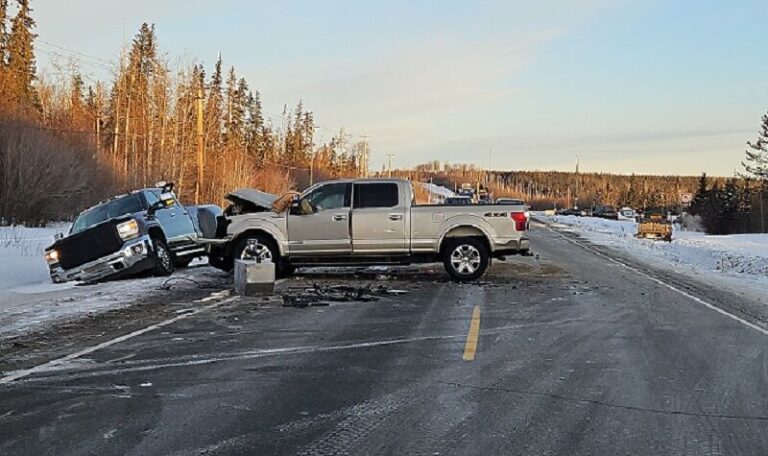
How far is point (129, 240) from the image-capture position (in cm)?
1487

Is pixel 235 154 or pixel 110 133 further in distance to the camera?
pixel 235 154

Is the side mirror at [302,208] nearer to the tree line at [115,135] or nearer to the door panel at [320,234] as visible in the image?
the door panel at [320,234]

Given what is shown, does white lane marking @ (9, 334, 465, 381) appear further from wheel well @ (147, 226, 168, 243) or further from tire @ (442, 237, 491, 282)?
wheel well @ (147, 226, 168, 243)

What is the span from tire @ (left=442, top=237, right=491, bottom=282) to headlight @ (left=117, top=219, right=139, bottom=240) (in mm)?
6197

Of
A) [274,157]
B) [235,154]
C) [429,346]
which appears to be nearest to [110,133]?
[235,154]

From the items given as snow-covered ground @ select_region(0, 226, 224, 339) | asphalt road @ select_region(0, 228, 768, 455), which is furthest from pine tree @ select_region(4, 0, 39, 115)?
asphalt road @ select_region(0, 228, 768, 455)

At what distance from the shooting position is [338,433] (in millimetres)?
5234

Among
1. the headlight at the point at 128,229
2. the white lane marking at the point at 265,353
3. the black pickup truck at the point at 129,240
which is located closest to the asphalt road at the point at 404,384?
the white lane marking at the point at 265,353

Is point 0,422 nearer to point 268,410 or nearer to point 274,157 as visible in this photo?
point 268,410

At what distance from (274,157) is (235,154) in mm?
29923

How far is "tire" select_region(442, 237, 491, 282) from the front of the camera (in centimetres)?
1488

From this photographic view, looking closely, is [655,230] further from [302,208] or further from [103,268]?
[103,268]

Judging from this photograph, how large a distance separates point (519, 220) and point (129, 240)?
7791 millimetres

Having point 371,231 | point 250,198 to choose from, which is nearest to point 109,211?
point 250,198
